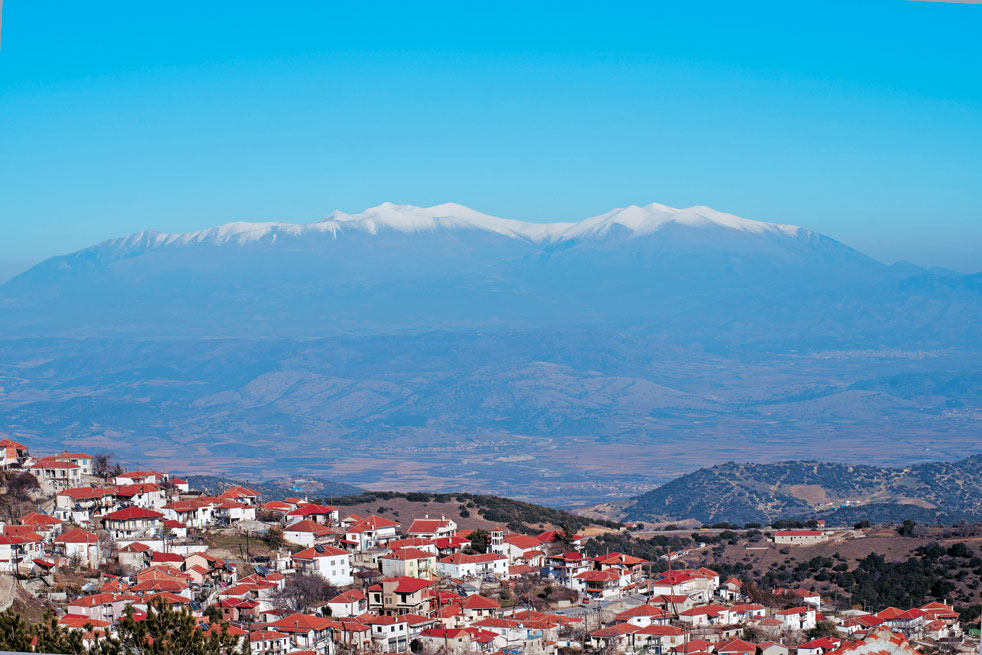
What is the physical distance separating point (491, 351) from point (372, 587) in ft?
337

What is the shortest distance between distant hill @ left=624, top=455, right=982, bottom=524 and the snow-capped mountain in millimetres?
78769

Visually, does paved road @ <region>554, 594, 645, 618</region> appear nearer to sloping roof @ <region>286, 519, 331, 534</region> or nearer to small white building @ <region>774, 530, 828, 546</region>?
sloping roof @ <region>286, 519, 331, 534</region>

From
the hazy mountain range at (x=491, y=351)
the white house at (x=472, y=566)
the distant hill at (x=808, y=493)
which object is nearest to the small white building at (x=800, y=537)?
the white house at (x=472, y=566)

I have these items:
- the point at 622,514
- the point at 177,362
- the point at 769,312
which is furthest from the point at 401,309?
the point at 622,514

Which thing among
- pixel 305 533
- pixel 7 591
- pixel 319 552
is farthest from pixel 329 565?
pixel 7 591

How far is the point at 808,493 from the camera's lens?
154 feet

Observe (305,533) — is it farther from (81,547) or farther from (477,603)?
(477,603)

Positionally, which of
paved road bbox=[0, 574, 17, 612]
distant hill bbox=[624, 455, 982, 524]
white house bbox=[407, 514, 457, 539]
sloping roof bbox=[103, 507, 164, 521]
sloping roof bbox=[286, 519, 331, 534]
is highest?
sloping roof bbox=[103, 507, 164, 521]

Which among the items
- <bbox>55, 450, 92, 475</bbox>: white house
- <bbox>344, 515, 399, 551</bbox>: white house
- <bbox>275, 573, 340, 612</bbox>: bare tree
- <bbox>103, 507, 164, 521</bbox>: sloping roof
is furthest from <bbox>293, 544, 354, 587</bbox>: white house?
<bbox>55, 450, 92, 475</bbox>: white house

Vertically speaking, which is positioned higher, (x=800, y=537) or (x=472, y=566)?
(x=472, y=566)

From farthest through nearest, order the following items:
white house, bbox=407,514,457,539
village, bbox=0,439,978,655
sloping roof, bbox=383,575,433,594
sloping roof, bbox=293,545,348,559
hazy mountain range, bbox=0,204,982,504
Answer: hazy mountain range, bbox=0,204,982,504 → white house, bbox=407,514,457,539 → sloping roof, bbox=293,545,348,559 → sloping roof, bbox=383,575,433,594 → village, bbox=0,439,978,655

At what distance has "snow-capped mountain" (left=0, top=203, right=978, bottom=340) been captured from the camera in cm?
13450

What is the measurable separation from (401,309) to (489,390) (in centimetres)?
3394

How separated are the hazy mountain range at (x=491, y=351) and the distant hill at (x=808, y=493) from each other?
17269 millimetres
